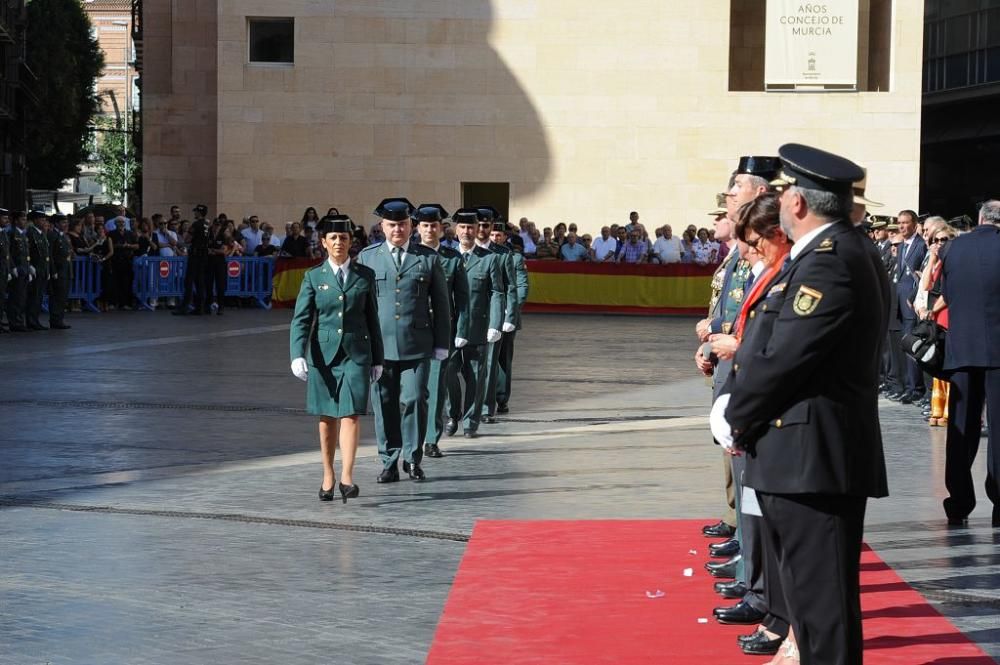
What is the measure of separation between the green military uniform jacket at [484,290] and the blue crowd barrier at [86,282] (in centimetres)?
1715

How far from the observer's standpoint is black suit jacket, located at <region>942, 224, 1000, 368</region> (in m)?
9.30

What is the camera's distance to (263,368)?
19.1 meters

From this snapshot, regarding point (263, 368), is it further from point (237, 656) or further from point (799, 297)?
point (799, 297)

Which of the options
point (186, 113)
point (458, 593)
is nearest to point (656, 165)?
point (186, 113)

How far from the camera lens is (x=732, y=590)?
24.2ft

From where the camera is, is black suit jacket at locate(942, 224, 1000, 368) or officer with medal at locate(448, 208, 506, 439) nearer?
black suit jacket at locate(942, 224, 1000, 368)

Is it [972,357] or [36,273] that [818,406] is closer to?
[972,357]

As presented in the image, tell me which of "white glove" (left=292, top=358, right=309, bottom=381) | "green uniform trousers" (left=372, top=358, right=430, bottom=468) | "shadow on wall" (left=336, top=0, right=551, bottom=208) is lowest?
"green uniform trousers" (left=372, top=358, right=430, bottom=468)

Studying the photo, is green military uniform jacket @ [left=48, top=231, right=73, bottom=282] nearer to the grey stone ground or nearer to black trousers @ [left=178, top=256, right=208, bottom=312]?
black trousers @ [left=178, top=256, right=208, bottom=312]

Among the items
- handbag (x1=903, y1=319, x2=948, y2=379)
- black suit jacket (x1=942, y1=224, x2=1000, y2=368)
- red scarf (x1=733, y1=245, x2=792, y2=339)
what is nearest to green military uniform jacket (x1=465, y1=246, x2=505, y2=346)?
handbag (x1=903, y1=319, x2=948, y2=379)

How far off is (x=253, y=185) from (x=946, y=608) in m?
31.5

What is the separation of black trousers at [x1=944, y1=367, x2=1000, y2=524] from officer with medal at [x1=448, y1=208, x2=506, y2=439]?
15.0ft

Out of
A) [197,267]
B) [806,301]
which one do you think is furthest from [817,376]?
[197,267]

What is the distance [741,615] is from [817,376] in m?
2.14
